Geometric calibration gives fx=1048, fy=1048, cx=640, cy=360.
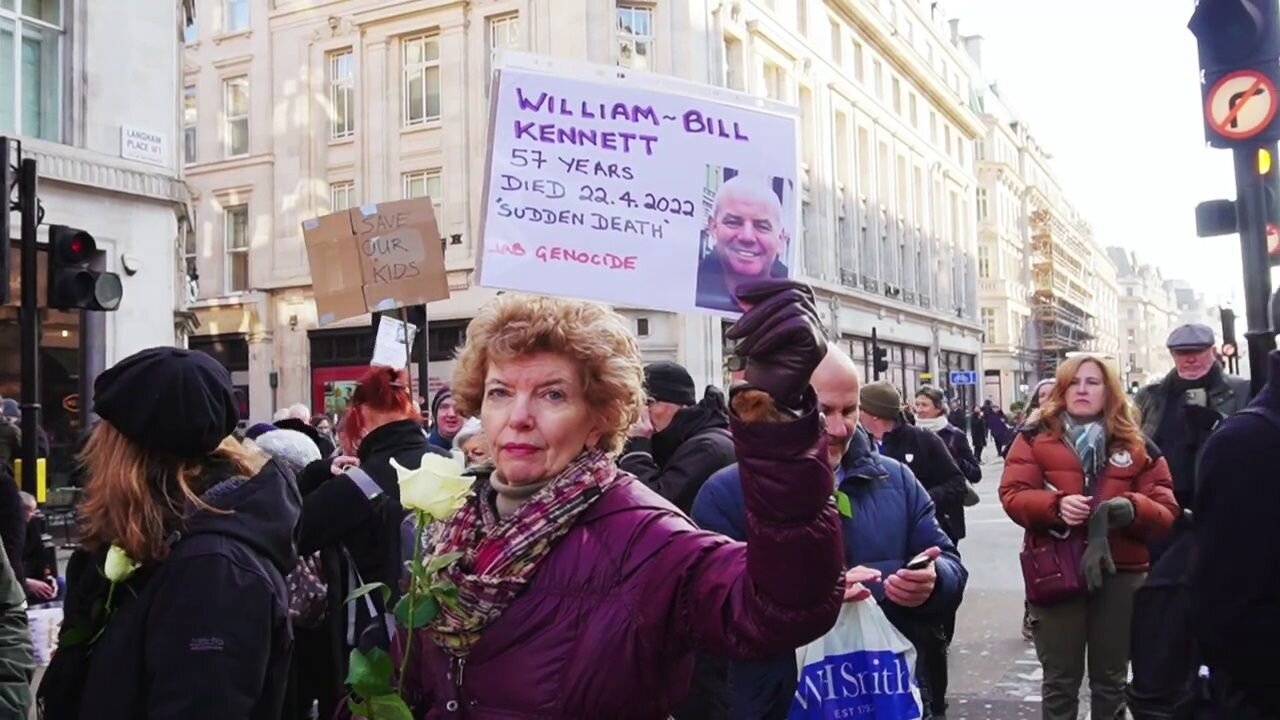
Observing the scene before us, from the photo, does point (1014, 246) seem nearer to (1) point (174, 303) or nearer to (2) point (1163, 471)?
(1) point (174, 303)

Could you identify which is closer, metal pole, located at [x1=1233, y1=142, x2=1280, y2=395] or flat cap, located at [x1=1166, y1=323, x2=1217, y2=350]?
metal pole, located at [x1=1233, y1=142, x2=1280, y2=395]

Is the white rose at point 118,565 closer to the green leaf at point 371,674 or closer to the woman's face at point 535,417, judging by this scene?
the green leaf at point 371,674

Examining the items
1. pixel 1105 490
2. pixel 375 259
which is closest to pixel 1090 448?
pixel 1105 490

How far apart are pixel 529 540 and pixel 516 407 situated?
0.92 ft

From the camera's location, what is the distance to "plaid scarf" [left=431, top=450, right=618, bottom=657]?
6.09ft

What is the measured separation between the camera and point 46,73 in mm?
12984

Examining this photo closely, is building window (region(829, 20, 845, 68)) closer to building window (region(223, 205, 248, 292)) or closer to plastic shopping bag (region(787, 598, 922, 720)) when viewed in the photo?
building window (region(223, 205, 248, 292))

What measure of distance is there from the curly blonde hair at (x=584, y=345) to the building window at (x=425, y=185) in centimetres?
2350

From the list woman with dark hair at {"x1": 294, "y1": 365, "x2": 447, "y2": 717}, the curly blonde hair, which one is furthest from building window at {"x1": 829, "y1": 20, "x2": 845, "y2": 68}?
the curly blonde hair

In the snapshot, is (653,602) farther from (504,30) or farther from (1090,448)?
(504,30)

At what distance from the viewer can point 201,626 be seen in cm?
208

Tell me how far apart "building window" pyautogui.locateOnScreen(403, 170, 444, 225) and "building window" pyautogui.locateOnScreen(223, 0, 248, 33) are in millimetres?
6985

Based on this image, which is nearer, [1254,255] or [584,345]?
[584,345]

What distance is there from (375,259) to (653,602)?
584 cm
